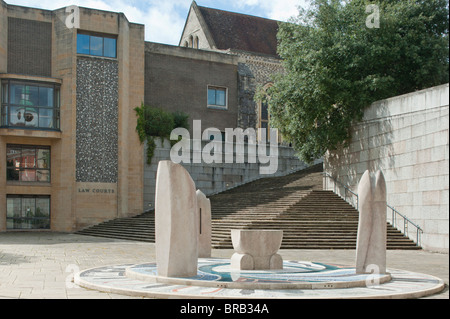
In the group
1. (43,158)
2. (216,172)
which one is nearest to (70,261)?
(43,158)

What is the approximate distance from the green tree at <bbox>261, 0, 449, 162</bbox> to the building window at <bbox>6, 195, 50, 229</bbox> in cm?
1421

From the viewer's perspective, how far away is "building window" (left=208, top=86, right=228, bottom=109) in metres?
38.2

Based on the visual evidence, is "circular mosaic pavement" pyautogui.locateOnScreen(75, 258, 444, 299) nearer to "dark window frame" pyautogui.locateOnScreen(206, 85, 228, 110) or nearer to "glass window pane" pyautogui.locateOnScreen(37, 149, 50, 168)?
"glass window pane" pyautogui.locateOnScreen(37, 149, 50, 168)

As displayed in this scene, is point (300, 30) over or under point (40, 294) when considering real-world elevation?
over

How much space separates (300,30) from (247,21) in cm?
2155

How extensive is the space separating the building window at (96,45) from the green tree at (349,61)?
1082cm

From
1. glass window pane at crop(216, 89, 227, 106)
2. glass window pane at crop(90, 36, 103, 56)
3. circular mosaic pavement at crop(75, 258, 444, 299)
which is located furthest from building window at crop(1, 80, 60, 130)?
circular mosaic pavement at crop(75, 258, 444, 299)

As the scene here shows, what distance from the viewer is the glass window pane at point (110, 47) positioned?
32.0 metres

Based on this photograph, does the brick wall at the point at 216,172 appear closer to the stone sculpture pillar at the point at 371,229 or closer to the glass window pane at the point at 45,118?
the glass window pane at the point at 45,118

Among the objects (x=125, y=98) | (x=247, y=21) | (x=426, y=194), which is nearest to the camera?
(x=426, y=194)

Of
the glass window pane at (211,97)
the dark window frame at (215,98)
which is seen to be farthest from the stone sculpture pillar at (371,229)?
the glass window pane at (211,97)
